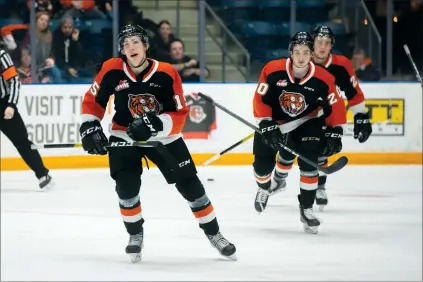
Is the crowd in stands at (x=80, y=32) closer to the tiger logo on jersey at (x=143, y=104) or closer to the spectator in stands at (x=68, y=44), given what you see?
the spectator in stands at (x=68, y=44)

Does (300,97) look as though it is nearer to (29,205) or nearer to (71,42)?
(71,42)

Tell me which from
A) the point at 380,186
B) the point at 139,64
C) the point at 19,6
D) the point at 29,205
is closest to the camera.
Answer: the point at 139,64

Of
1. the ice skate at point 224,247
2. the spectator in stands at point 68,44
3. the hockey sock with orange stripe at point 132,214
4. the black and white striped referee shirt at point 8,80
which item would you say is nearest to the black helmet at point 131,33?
the spectator in stands at point 68,44

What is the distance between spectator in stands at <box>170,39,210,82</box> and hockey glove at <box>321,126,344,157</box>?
1.25ft

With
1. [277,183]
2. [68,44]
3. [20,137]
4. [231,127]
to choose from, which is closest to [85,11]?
[68,44]

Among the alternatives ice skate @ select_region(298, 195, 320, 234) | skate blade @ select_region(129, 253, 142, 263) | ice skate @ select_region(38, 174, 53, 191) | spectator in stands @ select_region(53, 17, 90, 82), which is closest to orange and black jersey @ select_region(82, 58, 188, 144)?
spectator in stands @ select_region(53, 17, 90, 82)

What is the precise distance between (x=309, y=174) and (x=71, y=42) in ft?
4.35

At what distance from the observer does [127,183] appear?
148 inches

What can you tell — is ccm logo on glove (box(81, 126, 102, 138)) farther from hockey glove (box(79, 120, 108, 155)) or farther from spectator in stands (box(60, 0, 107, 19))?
spectator in stands (box(60, 0, 107, 19))

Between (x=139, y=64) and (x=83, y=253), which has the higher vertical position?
(x=139, y=64)

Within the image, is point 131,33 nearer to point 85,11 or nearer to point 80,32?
point 85,11

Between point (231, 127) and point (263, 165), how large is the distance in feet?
12.8

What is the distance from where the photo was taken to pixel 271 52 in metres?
3.50

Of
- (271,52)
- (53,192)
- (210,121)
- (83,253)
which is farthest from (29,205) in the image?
(271,52)
